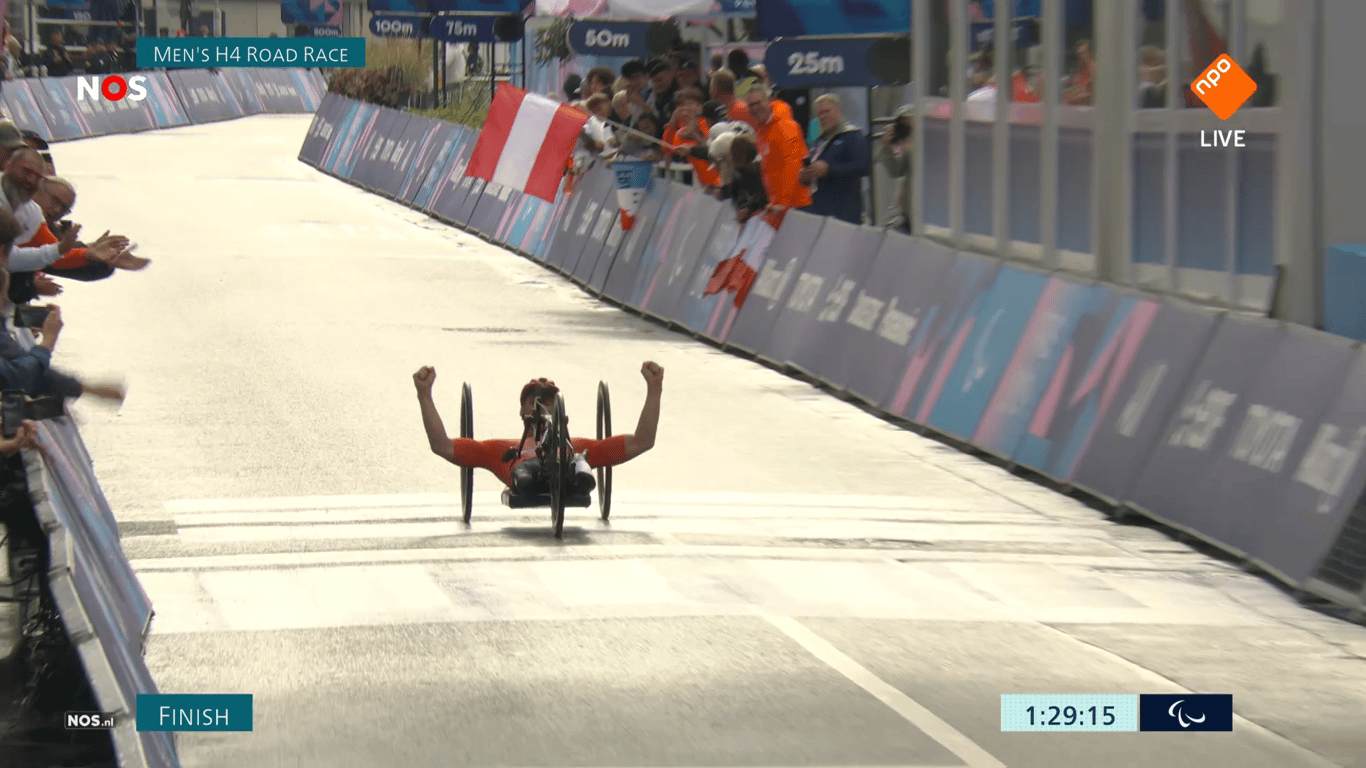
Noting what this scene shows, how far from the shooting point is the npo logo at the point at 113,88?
176 feet

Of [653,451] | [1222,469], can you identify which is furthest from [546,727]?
[653,451]

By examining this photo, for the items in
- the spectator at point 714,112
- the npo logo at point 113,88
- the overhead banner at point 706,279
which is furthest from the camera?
the npo logo at point 113,88

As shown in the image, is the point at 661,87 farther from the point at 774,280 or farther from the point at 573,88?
the point at 774,280

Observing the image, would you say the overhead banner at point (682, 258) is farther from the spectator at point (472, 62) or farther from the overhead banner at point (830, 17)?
the spectator at point (472, 62)

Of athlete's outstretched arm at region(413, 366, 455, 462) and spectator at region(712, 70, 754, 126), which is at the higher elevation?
spectator at region(712, 70, 754, 126)

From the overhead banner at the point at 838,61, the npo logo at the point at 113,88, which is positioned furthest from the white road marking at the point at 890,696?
the npo logo at the point at 113,88

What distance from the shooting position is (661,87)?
78.8 ft

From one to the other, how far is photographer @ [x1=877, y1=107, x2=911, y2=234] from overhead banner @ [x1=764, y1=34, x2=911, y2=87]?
1.39ft

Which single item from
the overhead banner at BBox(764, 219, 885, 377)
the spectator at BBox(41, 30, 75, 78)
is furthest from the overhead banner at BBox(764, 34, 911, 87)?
the spectator at BBox(41, 30, 75, 78)

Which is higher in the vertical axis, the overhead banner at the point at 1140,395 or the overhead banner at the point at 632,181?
the overhead banner at the point at 632,181

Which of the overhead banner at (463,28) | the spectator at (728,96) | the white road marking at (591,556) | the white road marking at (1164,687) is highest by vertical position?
the overhead banner at (463,28)

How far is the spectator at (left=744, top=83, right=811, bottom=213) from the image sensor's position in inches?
768

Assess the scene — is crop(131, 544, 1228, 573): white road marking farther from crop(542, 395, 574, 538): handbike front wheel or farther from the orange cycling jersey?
the orange cycling jersey

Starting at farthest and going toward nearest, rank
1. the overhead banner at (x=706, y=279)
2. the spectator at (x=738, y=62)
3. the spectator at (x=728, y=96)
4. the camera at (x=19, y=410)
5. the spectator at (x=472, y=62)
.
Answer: the spectator at (x=472, y=62)
the spectator at (x=738, y=62)
the overhead banner at (x=706, y=279)
the spectator at (x=728, y=96)
the camera at (x=19, y=410)
